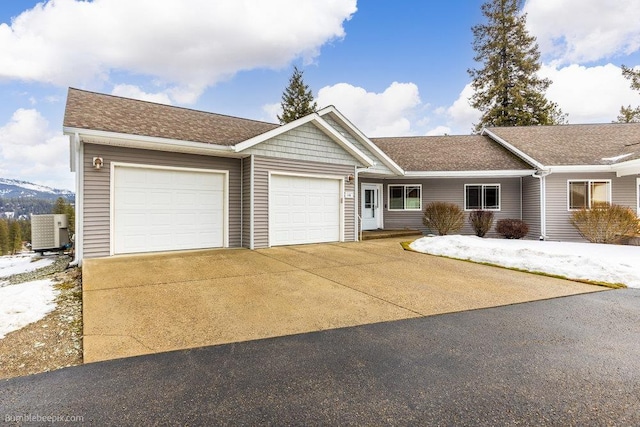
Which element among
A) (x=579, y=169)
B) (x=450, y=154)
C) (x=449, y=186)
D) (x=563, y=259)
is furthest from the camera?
(x=450, y=154)

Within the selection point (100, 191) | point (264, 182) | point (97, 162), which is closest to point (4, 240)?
point (100, 191)

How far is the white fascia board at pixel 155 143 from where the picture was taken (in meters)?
6.82

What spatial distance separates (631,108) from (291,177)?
1294 inches

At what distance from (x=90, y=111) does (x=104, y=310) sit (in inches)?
239

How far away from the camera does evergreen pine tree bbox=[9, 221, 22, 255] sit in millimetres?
41312

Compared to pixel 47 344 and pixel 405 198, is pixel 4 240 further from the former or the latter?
pixel 47 344

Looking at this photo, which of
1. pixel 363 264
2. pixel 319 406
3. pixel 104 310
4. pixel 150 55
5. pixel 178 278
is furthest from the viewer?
pixel 150 55

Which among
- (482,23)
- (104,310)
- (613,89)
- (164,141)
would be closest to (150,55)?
(164,141)

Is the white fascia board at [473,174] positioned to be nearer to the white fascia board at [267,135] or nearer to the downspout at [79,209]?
the white fascia board at [267,135]

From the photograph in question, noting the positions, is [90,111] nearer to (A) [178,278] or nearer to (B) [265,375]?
(A) [178,278]

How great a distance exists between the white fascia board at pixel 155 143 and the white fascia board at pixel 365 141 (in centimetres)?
436

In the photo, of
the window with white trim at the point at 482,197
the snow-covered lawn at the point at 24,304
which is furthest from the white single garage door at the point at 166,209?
the window with white trim at the point at 482,197

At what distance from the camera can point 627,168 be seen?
11.3 metres

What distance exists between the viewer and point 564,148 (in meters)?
13.6
